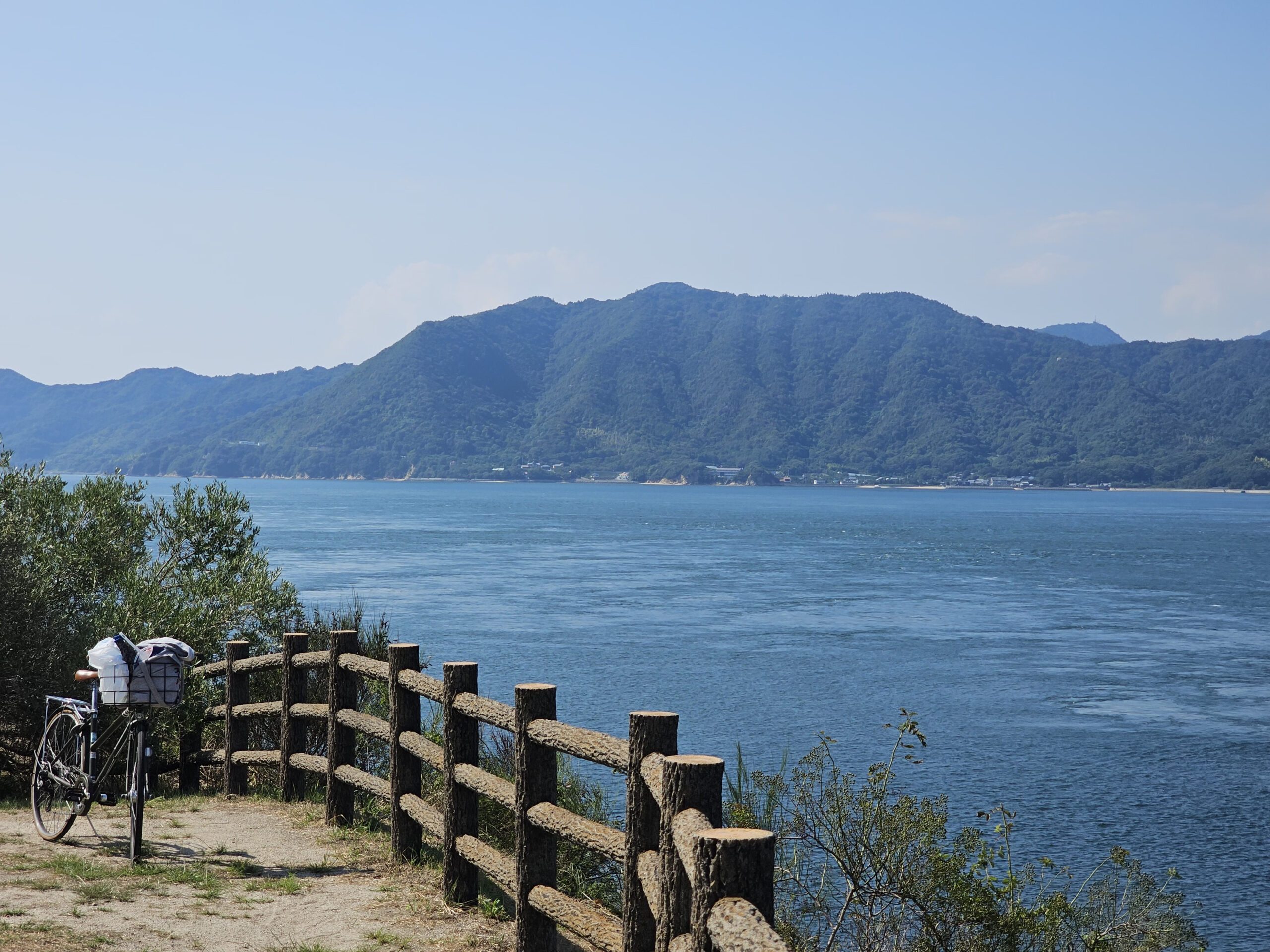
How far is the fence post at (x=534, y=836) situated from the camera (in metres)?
6.36

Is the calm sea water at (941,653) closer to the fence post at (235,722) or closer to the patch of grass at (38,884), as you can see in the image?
the fence post at (235,722)

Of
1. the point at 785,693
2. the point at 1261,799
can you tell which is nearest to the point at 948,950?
the point at 1261,799

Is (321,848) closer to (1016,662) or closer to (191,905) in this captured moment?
(191,905)

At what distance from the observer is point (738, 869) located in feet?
11.3

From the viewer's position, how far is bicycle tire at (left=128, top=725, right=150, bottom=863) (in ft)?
26.0

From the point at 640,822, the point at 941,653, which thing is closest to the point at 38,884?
the point at 640,822

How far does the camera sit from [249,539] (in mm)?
20578

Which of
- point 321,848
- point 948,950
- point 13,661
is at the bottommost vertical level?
point 948,950

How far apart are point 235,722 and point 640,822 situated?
7137mm

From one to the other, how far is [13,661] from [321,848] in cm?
450

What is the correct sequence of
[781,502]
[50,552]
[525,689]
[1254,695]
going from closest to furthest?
[525,689]
[50,552]
[1254,695]
[781,502]

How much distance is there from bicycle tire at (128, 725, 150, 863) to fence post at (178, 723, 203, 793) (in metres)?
3.95

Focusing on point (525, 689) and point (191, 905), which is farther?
point (191, 905)

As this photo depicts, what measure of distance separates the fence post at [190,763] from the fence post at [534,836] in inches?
265
